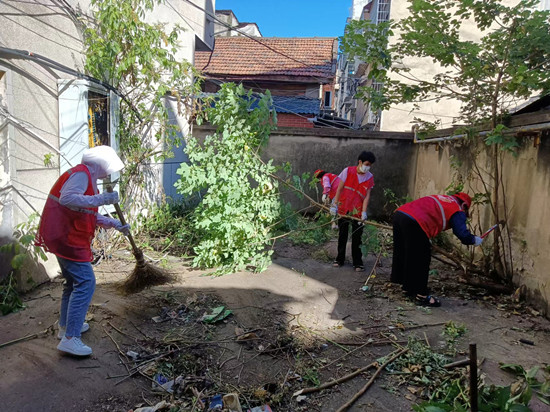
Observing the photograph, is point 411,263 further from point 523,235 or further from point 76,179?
point 76,179

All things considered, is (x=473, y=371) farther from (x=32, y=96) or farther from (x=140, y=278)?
(x=32, y=96)

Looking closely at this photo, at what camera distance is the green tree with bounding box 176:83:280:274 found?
5.04 metres

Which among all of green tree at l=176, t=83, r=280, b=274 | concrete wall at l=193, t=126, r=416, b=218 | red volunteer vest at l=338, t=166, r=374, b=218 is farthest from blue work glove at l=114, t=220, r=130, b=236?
concrete wall at l=193, t=126, r=416, b=218

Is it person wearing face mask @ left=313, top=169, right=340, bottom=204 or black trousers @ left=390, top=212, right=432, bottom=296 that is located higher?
person wearing face mask @ left=313, top=169, right=340, bottom=204

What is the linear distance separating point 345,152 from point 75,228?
684 cm

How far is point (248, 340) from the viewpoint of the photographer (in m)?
3.51

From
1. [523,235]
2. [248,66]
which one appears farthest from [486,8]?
[248,66]

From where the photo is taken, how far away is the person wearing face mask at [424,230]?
13.9ft

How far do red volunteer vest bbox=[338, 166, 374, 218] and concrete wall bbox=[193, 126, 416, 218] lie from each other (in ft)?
10.9

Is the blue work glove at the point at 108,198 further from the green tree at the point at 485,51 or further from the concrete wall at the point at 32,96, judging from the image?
the green tree at the point at 485,51

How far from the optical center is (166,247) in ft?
19.7

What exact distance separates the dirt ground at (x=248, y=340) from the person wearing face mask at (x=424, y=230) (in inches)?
9.4

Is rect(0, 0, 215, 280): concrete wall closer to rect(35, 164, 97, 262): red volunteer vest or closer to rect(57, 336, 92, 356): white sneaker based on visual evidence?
rect(35, 164, 97, 262): red volunteer vest

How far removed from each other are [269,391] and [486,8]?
421cm
